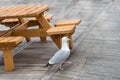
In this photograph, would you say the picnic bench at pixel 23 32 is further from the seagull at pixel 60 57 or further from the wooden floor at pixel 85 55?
the seagull at pixel 60 57

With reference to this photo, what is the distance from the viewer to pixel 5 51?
19.1ft

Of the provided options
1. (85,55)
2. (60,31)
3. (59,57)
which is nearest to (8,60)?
(59,57)

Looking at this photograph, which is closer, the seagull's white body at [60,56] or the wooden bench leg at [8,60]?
the seagull's white body at [60,56]

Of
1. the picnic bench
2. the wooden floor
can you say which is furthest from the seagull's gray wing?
the picnic bench

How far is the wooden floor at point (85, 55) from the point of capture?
5582 millimetres

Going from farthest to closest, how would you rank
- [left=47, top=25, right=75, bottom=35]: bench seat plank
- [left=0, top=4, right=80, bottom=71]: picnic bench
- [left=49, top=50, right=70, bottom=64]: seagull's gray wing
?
[left=47, top=25, right=75, bottom=35]: bench seat plank, [left=0, top=4, right=80, bottom=71]: picnic bench, [left=49, top=50, right=70, bottom=64]: seagull's gray wing

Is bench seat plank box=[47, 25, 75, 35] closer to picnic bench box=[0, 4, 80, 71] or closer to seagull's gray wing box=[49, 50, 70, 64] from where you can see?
picnic bench box=[0, 4, 80, 71]

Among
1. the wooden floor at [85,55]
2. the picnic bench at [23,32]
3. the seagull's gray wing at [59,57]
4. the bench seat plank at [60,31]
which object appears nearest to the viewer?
the wooden floor at [85,55]

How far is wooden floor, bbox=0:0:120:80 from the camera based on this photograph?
558 centimetres

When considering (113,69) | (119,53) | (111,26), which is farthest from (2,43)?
(111,26)

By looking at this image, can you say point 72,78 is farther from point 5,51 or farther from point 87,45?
→ point 87,45

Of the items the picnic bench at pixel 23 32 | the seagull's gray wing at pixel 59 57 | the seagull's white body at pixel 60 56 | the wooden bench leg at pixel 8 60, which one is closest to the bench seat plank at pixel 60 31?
the picnic bench at pixel 23 32

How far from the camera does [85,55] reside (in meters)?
6.62

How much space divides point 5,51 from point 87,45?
2.07m
